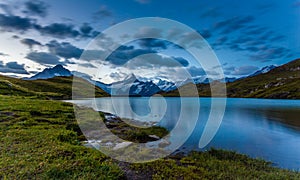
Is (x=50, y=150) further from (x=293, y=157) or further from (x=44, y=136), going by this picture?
(x=293, y=157)

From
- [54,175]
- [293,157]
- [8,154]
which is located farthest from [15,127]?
[293,157]

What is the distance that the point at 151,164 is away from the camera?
12281 millimetres

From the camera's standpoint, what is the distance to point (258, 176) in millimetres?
11375

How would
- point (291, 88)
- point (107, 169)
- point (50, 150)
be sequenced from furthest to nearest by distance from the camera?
point (291, 88), point (50, 150), point (107, 169)

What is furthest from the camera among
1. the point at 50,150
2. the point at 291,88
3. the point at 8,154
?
the point at 291,88

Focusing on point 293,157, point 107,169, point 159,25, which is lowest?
point 293,157

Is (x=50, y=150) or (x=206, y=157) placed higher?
(x=50, y=150)

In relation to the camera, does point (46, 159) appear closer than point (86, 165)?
No

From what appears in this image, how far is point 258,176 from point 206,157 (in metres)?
4.26

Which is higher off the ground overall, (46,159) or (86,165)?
(46,159)

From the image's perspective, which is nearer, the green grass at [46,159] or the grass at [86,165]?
the green grass at [46,159]

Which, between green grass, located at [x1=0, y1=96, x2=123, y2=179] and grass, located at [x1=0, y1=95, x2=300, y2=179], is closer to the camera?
green grass, located at [x1=0, y1=96, x2=123, y2=179]

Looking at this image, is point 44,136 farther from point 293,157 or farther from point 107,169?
point 293,157

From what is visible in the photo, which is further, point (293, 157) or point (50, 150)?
point (293, 157)
